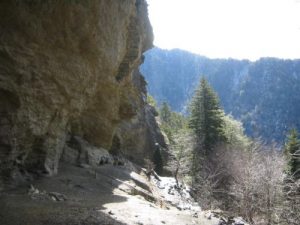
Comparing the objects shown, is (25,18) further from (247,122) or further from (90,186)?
(247,122)

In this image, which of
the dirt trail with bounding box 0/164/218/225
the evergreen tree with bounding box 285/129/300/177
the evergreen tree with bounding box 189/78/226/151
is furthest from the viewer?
the evergreen tree with bounding box 189/78/226/151

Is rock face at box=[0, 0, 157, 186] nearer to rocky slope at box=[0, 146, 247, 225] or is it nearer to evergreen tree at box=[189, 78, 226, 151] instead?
rocky slope at box=[0, 146, 247, 225]

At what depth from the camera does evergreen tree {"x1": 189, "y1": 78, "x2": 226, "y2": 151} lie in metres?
37.7

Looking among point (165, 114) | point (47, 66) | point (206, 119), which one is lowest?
point (47, 66)

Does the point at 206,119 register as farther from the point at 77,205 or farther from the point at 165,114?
the point at 165,114

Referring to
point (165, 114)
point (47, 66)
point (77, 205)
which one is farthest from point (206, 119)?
point (165, 114)

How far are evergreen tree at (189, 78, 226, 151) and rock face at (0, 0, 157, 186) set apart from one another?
63.4ft

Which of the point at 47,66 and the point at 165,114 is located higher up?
the point at 165,114

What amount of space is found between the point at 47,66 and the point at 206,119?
88.0ft

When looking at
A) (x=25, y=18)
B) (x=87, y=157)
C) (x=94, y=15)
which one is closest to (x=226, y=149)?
(x=87, y=157)

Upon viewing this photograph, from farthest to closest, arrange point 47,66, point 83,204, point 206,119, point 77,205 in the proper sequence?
point 206,119 < point 47,66 < point 83,204 < point 77,205

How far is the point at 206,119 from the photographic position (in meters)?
38.3

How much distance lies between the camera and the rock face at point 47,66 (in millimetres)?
11680

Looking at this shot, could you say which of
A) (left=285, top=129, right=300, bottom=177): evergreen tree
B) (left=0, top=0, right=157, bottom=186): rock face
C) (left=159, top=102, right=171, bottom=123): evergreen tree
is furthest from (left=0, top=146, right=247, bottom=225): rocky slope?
(left=159, top=102, right=171, bottom=123): evergreen tree
